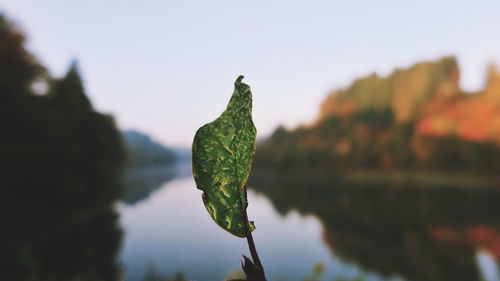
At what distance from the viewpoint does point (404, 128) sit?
78500 millimetres

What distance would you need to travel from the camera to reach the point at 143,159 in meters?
147

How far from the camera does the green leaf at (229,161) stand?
1.23ft

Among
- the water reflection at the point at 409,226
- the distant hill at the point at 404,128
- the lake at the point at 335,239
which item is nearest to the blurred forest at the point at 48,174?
the lake at the point at 335,239

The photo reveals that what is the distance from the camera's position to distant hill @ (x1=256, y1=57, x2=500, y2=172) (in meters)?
65.8

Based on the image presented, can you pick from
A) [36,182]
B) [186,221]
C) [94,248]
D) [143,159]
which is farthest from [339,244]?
[143,159]

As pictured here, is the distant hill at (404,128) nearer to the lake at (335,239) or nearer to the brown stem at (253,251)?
the lake at (335,239)


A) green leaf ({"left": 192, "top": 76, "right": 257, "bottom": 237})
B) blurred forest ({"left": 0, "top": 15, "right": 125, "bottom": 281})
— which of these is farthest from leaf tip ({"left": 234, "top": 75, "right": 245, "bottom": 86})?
blurred forest ({"left": 0, "top": 15, "right": 125, "bottom": 281})

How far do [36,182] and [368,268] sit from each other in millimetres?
26534

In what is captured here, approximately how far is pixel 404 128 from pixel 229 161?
85.2 metres

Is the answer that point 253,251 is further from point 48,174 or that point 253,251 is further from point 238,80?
point 48,174

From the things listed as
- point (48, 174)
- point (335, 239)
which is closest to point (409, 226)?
point (335, 239)

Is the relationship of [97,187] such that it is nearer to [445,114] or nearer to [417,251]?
[417,251]

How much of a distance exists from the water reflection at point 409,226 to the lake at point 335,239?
0.31ft

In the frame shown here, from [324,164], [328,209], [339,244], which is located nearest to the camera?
[339,244]
